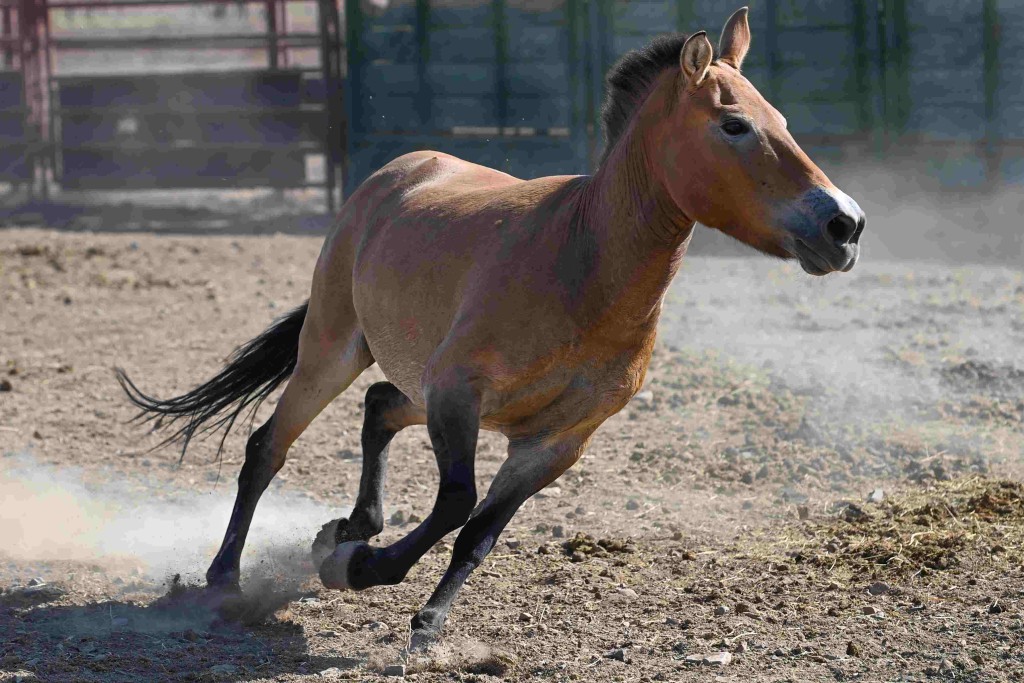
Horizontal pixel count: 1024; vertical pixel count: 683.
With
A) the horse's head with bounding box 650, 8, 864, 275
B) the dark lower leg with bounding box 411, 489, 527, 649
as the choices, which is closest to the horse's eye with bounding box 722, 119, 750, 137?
the horse's head with bounding box 650, 8, 864, 275

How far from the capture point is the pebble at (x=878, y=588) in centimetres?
438

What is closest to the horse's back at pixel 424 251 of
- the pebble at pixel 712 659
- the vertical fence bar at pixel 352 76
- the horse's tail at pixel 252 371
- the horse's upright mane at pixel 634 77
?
the horse's upright mane at pixel 634 77

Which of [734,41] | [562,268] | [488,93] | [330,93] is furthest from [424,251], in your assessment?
[330,93]

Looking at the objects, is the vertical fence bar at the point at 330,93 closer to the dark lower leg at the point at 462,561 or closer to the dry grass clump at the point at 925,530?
the dry grass clump at the point at 925,530

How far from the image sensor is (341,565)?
387 centimetres

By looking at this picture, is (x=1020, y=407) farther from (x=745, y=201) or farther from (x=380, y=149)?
(x=380, y=149)

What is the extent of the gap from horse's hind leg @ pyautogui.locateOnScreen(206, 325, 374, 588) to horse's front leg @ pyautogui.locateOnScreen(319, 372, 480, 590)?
100cm

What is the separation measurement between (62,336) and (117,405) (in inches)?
67.5

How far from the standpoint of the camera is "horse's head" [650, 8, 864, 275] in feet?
10.6

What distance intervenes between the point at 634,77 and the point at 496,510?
1365 mm

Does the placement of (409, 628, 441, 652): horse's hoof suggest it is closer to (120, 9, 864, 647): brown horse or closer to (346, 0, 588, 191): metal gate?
(120, 9, 864, 647): brown horse

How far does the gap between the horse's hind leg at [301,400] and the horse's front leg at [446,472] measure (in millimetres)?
1000

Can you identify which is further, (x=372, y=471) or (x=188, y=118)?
(x=188, y=118)

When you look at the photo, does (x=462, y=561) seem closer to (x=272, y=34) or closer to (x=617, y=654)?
(x=617, y=654)
